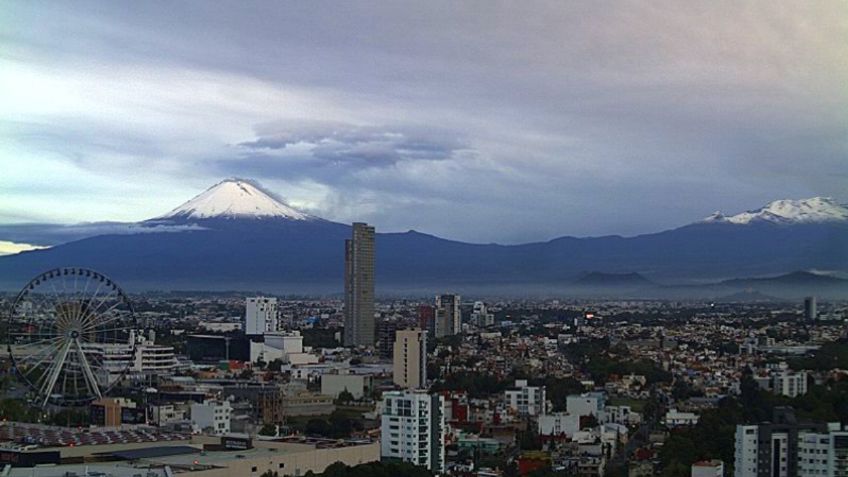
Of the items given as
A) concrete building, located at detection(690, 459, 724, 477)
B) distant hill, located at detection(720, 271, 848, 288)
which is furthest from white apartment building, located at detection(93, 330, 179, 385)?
distant hill, located at detection(720, 271, 848, 288)

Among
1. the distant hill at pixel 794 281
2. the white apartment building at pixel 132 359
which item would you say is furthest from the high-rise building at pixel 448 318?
the white apartment building at pixel 132 359

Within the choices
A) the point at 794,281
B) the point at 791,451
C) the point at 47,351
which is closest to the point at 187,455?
the point at 791,451

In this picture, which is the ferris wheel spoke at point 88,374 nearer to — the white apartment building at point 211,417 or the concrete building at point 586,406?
the white apartment building at point 211,417

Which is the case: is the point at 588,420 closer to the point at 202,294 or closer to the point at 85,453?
the point at 85,453

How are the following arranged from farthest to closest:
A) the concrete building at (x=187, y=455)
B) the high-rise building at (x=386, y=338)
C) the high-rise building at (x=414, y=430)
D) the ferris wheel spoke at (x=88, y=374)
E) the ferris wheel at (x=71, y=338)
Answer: the high-rise building at (x=386, y=338) → the ferris wheel at (x=71, y=338) → the ferris wheel spoke at (x=88, y=374) → the high-rise building at (x=414, y=430) → the concrete building at (x=187, y=455)

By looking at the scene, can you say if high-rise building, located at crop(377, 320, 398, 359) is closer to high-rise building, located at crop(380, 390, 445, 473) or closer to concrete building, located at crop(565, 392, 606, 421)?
concrete building, located at crop(565, 392, 606, 421)

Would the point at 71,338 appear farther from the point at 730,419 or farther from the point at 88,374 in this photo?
the point at 730,419

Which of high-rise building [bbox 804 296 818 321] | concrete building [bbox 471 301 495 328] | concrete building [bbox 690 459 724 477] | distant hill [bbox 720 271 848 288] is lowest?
concrete building [bbox 690 459 724 477]
